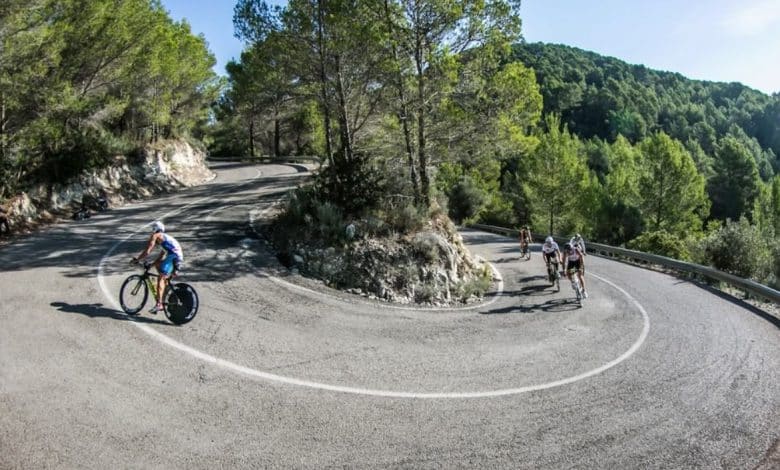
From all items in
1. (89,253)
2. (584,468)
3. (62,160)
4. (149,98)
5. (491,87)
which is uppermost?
(149,98)

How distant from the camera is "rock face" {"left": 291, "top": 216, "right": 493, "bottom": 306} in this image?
13.2 metres

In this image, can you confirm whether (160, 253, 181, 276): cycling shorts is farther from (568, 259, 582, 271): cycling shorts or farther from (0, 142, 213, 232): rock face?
(568, 259, 582, 271): cycling shorts

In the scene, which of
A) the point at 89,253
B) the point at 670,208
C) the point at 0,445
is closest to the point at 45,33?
the point at 89,253

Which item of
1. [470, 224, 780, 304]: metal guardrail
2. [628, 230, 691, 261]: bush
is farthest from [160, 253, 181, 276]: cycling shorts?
[628, 230, 691, 261]: bush

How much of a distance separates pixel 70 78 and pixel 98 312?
46.0 ft

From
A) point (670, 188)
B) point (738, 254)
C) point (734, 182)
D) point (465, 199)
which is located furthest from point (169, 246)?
point (734, 182)

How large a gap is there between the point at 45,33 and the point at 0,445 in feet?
49.8

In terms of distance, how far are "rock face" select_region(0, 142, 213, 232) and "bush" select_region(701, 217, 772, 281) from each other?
28168 millimetres

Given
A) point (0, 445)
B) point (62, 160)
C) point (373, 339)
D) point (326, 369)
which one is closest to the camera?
point (0, 445)

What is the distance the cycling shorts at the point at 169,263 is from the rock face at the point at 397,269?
14.9 feet

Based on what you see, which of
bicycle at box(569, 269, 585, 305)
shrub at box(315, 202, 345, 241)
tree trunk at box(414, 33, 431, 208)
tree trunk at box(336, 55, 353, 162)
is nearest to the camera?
bicycle at box(569, 269, 585, 305)

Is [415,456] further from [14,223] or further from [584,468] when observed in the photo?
[14,223]

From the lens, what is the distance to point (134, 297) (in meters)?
9.29

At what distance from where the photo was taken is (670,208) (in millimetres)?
38969
